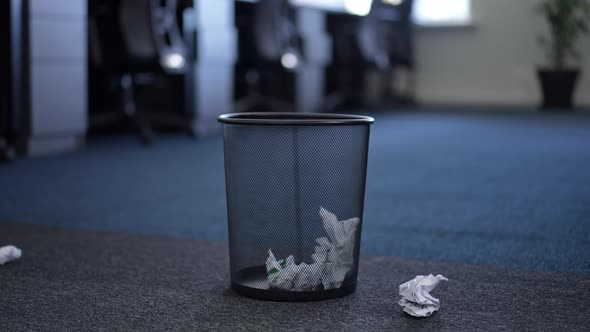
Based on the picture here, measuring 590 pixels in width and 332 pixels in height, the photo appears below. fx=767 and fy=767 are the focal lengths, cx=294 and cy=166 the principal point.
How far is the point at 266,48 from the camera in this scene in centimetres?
401

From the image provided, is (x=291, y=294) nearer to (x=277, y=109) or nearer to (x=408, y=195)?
(x=408, y=195)

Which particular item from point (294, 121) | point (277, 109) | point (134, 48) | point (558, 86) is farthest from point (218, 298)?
point (558, 86)

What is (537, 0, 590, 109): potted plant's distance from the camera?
17.8 feet

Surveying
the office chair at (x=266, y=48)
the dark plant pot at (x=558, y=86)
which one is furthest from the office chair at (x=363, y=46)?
the dark plant pot at (x=558, y=86)

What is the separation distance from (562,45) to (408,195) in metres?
3.91

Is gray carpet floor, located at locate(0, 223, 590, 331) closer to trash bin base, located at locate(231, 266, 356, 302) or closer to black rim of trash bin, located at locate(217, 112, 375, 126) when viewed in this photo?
trash bin base, located at locate(231, 266, 356, 302)

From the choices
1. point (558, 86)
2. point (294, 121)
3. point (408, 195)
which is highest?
point (294, 121)

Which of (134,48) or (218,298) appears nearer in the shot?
(218,298)

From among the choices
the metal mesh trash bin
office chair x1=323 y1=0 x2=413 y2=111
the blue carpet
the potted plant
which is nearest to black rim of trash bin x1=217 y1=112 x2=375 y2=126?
the metal mesh trash bin

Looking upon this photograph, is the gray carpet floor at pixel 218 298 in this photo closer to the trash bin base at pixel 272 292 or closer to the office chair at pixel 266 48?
the trash bin base at pixel 272 292

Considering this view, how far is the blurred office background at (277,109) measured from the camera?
170 centimetres

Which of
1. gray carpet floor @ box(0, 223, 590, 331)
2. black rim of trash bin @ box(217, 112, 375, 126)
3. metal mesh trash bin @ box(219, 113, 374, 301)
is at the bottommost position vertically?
gray carpet floor @ box(0, 223, 590, 331)

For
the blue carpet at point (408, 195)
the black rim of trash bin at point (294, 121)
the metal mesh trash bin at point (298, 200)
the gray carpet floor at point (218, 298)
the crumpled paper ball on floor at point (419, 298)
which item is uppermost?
the black rim of trash bin at point (294, 121)

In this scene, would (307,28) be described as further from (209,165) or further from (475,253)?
(475,253)
